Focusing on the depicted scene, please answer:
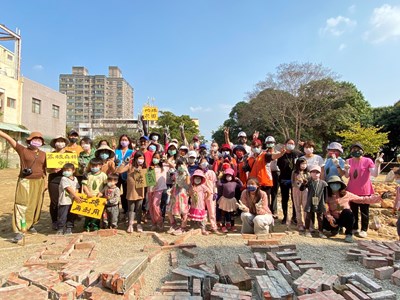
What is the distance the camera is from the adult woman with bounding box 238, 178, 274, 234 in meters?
5.53

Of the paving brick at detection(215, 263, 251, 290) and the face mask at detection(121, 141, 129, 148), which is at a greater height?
the face mask at detection(121, 141, 129, 148)

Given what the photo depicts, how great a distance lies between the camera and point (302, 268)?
3.82 meters

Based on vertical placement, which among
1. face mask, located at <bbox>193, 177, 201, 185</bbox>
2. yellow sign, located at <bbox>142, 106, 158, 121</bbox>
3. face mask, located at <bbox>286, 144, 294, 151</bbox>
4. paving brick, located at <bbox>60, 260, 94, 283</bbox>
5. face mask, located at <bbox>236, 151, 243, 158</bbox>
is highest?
yellow sign, located at <bbox>142, 106, 158, 121</bbox>

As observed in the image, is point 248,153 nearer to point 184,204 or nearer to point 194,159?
point 194,159

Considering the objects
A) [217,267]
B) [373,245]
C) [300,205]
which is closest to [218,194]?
[300,205]

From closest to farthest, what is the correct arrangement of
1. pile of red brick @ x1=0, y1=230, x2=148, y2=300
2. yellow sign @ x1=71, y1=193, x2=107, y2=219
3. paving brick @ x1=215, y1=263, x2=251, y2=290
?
1. pile of red brick @ x1=0, y1=230, x2=148, y2=300
2. paving brick @ x1=215, y1=263, x2=251, y2=290
3. yellow sign @ x1=71, y1=193, x2=107, y2=219

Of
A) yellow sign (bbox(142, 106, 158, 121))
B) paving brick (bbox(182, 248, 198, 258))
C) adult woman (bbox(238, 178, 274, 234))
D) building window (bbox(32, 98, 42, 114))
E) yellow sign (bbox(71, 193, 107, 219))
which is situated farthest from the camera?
building window (bbox(32, 98, 42, 114))

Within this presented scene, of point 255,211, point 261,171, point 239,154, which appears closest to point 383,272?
point 255,211

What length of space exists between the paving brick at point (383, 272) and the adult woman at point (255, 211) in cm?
202

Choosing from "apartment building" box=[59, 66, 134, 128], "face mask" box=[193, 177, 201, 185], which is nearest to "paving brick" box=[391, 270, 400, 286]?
"face mask" box=[193, 177, 201, 185]

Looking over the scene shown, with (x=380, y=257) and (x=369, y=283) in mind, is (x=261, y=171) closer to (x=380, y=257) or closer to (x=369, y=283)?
(x=380, y=257)

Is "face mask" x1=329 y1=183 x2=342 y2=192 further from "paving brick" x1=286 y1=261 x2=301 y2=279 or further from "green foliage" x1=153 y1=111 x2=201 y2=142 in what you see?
"green foliage" x1=153 y1=111 x2=201 y2=142

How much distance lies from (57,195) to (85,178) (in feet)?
2.11

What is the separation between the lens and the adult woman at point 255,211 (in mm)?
5527
